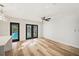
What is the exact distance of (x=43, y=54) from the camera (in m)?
2.28

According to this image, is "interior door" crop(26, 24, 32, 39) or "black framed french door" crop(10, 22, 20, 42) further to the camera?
"interior door" crop(26, 24, 32, 39)

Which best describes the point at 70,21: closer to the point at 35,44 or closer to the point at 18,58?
the point at 35,44

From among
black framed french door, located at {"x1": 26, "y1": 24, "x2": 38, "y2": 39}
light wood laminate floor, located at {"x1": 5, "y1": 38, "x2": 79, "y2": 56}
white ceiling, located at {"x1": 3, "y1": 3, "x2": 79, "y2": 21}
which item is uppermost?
white ceiling, located at {"x1": 3, "y1": 3, "x2": 79, "y2": 21}

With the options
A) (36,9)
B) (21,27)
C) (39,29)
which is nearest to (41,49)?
(39,29)

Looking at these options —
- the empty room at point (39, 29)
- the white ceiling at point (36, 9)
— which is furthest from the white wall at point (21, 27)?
the white ceiling at point (36, 9)

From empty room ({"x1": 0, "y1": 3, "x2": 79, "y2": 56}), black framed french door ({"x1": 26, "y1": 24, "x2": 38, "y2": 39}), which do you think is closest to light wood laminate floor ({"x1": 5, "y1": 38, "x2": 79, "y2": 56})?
empty room ({"x1": 0, "y1": 3, "x2": 79, "y2": 56})

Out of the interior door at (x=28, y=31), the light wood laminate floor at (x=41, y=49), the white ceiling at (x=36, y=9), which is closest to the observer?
the white ceiling at (x=36, y=9)

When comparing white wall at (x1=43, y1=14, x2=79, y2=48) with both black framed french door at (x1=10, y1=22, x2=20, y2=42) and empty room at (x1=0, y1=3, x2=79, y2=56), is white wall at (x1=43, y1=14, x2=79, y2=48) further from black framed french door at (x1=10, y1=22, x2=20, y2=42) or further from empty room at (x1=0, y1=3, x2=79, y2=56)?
black framed french door at (x1=10, y1=22, x2=20, y2=42)

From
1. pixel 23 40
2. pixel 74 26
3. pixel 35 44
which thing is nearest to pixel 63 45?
pixel 74 26

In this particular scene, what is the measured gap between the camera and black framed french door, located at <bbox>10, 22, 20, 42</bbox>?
90.8 inches

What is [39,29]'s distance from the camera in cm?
257

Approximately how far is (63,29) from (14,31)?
3.99 ft

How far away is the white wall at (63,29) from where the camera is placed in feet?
7.62

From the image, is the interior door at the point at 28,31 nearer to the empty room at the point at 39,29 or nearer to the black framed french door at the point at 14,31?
the empty room at the point at 39,29
